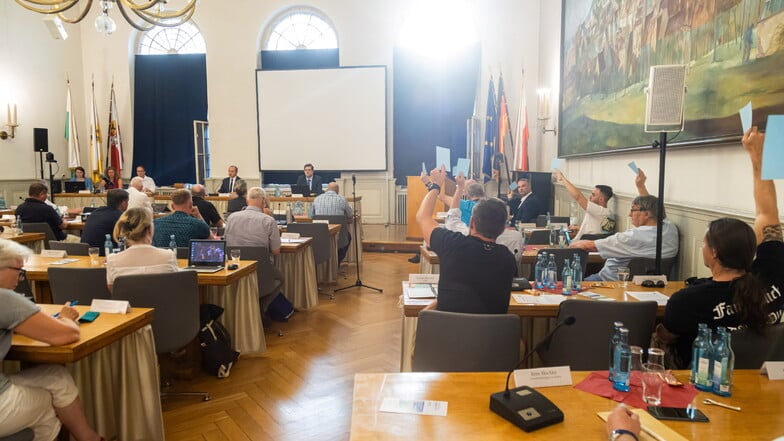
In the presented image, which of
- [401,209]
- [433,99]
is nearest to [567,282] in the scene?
[401,209]

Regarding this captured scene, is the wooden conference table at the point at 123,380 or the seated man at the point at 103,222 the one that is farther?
the seated man at the point at 103,222

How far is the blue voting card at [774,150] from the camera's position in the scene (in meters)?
1.98

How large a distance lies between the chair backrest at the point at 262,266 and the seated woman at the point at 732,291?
10.3 feet

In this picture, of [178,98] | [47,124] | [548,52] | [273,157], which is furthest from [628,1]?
[47,124]

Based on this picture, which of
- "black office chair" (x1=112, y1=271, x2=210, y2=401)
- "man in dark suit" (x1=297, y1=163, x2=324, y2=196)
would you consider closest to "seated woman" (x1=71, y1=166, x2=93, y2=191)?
"man in dark suit" (x1=297, y1=163, x2=324, y2=196)

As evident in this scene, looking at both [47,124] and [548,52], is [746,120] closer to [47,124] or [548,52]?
[548,52]

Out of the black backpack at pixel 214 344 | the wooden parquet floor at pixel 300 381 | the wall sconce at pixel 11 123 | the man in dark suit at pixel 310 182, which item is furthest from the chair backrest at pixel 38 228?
the wall sconce at pixel 11 123

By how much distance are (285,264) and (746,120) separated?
13.5 ft

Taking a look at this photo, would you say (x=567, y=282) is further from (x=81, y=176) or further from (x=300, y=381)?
(x=81, y=176)

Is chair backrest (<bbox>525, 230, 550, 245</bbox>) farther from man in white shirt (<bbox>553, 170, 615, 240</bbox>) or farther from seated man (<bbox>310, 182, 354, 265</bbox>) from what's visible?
seated man (<bbox>310, 182, 354, 265</bbox>)

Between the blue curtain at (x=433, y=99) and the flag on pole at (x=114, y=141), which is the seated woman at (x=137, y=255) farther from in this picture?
Result: the flag on pole at (x=114, y=141)

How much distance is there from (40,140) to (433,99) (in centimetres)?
766

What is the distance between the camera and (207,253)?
3789 millimetres

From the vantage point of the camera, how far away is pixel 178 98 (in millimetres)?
11570
